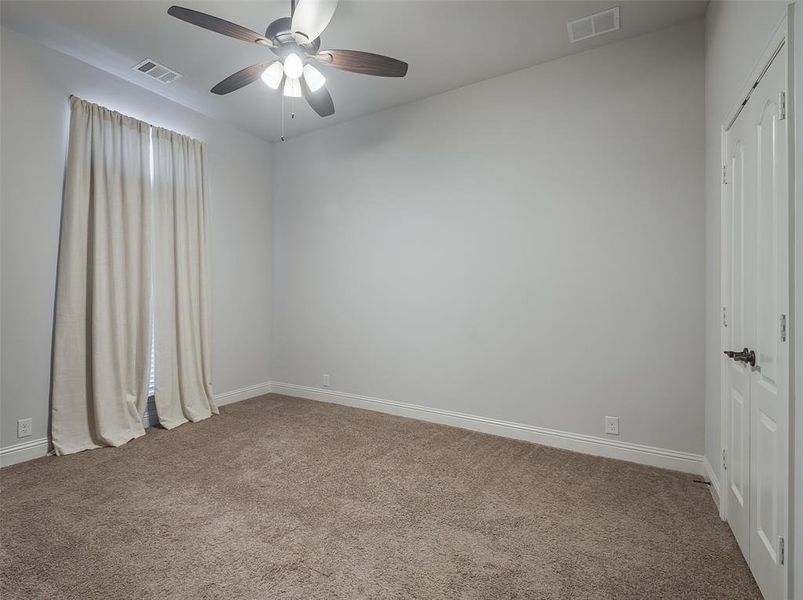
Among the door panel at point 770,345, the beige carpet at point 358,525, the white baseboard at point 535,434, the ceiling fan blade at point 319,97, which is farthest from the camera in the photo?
the white baseboard at point 535,434

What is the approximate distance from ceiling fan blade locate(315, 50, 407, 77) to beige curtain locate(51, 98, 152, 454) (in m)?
2.06

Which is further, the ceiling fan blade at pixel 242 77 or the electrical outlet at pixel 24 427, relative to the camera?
the electrical outlet at pixel 24 427

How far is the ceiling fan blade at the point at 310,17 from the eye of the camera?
202 cm

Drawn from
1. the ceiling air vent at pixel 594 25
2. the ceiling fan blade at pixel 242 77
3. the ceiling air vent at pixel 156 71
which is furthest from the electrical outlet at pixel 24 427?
the ceiling air vent at pixel 594 25

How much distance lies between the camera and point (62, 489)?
8.18 feet

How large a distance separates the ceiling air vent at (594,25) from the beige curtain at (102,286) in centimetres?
346

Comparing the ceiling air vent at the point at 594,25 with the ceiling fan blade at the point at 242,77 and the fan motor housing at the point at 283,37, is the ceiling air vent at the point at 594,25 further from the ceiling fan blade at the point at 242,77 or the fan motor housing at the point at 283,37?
the ceiling fan blade at the point at 242,77

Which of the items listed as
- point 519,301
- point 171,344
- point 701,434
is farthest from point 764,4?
point 171,344

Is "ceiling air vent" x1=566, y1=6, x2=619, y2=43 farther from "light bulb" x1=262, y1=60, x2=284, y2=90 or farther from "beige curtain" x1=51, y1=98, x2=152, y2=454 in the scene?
"beige curtain" x1=51, y1=98, x2=152, y2=454

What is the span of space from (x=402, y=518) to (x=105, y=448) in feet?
7.98

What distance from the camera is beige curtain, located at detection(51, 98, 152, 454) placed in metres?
3.07

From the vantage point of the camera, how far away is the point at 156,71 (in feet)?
10.9

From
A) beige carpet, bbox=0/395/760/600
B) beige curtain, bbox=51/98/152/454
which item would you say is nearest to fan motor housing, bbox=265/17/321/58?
beige curtain, bbox=51/98/152/454

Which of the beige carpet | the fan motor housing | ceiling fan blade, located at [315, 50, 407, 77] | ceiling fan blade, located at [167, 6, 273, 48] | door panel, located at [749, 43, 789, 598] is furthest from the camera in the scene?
ceiling fan blade, located at [315, 50, 407, 77]
